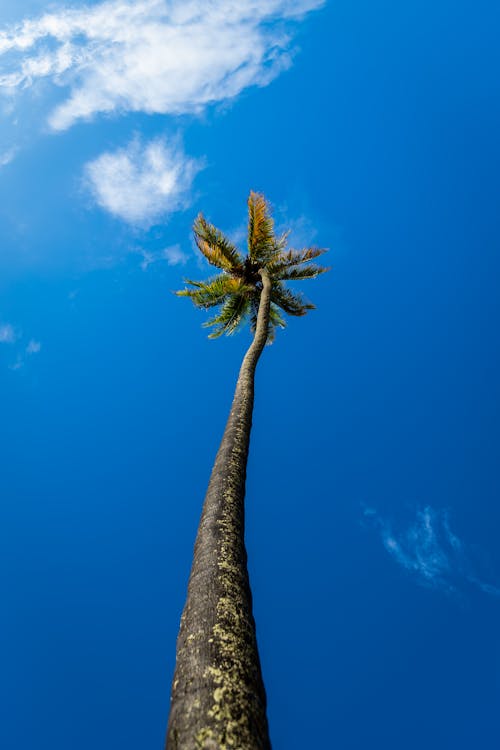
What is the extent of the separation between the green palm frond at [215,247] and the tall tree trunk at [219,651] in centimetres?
1151

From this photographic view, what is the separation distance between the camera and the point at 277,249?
15477 millimetres

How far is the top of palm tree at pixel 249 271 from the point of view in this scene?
47.8 feet

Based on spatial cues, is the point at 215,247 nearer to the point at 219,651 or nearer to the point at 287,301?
the point at 287,301

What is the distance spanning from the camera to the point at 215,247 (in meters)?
Answer: 15.0

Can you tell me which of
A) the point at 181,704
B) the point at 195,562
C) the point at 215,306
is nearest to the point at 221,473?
the point at 195,562

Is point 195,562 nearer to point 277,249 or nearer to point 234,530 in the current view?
point 234,530

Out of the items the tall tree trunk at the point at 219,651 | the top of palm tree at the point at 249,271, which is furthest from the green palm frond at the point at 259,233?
the tall tree trunk at the point at 219,651

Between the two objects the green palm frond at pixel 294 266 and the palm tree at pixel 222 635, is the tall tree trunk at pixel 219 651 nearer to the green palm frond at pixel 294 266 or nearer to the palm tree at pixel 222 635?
the palm tree at pixel 222 635

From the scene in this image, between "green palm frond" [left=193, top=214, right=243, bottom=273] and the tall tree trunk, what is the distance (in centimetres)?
1151

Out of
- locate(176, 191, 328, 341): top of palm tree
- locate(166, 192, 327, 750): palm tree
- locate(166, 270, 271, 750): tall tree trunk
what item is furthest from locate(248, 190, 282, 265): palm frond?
locate(166, 270, 271, 750): tall tree trunk

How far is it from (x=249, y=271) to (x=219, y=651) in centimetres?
1410

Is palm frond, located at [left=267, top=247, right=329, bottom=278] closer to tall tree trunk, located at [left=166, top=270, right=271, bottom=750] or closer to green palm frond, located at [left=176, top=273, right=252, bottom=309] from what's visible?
green palm frond, located at [left=176, top=273, right=252, bottom=309]

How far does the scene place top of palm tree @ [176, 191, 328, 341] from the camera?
47.8ft

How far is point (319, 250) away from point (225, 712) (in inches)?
638
